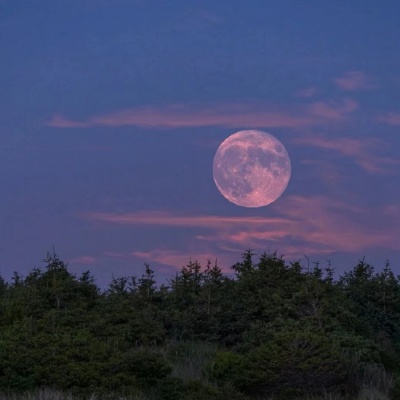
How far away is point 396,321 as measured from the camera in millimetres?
36156

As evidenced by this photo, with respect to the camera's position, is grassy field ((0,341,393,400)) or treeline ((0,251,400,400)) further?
treeline ((0,251,400,400))

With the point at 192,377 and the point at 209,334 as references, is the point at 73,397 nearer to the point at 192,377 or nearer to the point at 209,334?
the point at 192,377

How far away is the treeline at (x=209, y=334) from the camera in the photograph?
23.2m

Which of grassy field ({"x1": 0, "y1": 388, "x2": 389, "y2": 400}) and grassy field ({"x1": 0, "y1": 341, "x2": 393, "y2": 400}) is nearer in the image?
grassy field ({"x1": 0, "y1": 388, "x2": 389, "y2": 400})

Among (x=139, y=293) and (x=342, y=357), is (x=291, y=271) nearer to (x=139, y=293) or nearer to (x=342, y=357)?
(x=139, y=293)

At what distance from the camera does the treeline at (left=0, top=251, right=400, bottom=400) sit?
76.0 ft


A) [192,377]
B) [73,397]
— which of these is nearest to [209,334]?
[192,377]

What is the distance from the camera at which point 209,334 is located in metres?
31.9

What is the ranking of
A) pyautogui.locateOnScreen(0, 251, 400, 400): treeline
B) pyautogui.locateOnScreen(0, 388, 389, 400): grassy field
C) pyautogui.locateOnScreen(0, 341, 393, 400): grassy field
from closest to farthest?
pyautogui.locateOnScreen(0, 388, 389, 400): grassy field
pyautogui.locateOnScreen(0, 341, 393, 400): grassy field
pyautogui.locateOnScreen(0, 251, 400, 400): treeline

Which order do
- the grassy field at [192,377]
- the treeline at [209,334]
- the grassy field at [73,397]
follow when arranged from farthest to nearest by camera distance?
the treeline at [209,334]
the grassy field at [192,377]
the grassy field at [73,397]

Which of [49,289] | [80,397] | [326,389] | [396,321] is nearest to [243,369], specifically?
[326,389]

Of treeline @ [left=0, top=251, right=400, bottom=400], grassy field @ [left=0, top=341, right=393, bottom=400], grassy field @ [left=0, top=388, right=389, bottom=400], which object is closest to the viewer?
grassy field @ [left=0, top=388, right=389, bottom=400]

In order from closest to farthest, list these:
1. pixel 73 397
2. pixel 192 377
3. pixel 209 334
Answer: pixel 73 397
pixel 192 377
pixel 209 334

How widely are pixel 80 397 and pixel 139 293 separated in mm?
14535
